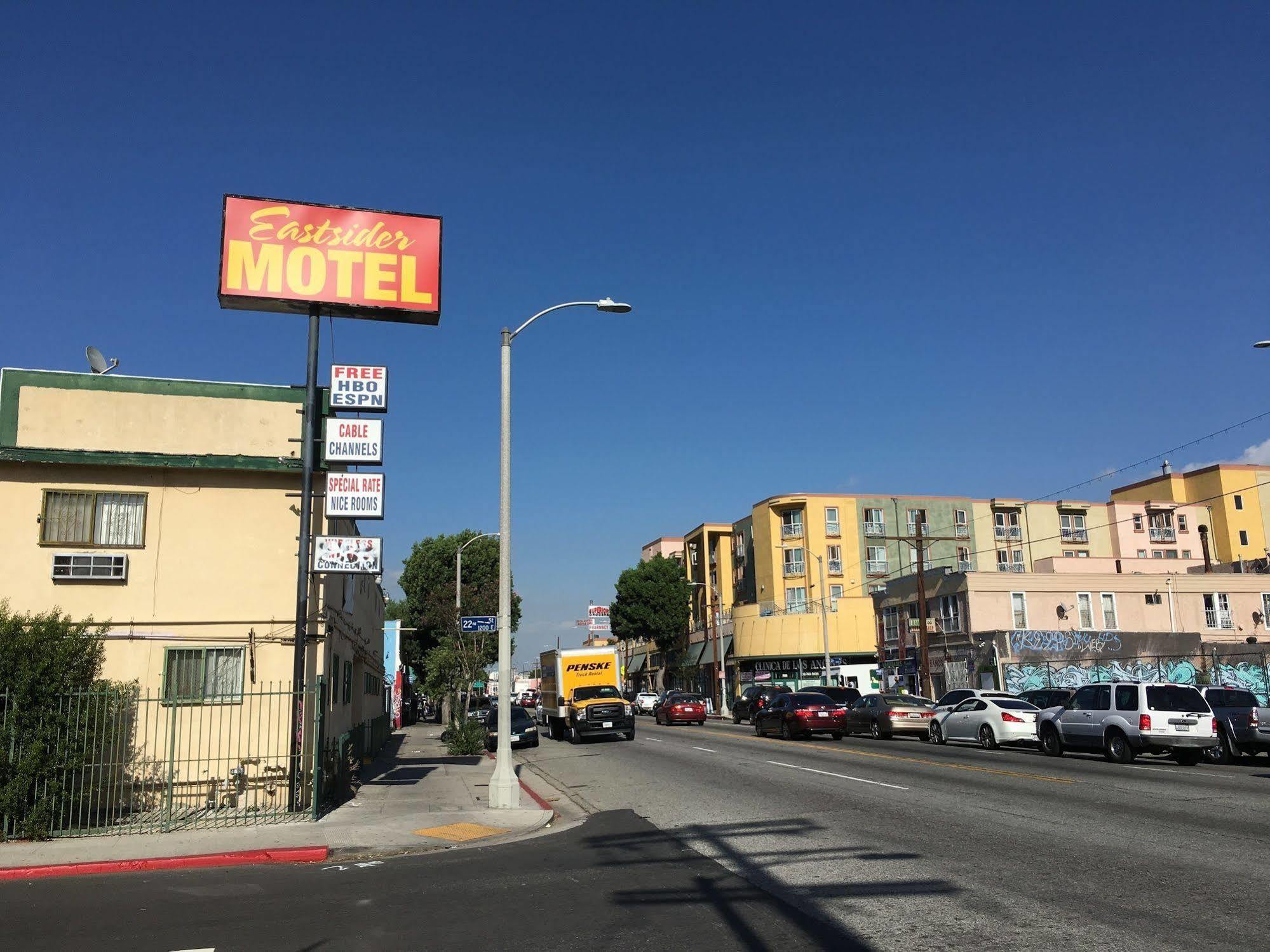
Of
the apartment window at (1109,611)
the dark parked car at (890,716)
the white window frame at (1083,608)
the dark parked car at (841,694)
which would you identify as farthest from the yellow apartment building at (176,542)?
the apartment window at (1109,611)

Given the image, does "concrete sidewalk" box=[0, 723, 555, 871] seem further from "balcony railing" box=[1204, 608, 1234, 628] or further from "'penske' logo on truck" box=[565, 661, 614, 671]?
"balcony railing" box=[1204, 608, 1234, 628]

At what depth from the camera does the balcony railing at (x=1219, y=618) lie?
56562 mm

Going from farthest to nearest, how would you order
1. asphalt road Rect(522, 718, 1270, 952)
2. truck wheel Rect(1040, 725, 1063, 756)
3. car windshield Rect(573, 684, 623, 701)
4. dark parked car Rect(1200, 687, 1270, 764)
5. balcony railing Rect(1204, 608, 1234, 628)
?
balcony railing Rect(1204, 608, 1234, 628) → car windshield Rect(573, 684, 623, 701) → truck wheel Rect(1040, 725, 1063, 756) → dark parked car Rect(1200, 687, 1270, 764) → asphalt road Rect(522, 718, 1270, 952)

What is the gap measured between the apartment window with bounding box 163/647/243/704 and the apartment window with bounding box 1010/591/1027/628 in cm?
4563

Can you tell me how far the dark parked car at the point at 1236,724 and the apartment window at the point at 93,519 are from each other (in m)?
23.3

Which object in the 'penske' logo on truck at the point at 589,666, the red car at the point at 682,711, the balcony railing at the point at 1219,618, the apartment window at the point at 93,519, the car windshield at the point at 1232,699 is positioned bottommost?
the red car at the point at 682,711

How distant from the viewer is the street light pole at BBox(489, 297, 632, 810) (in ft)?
54.4

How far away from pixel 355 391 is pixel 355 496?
181 cm

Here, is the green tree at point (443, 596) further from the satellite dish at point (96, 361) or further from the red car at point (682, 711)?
the satellite dish at point (96, 361)

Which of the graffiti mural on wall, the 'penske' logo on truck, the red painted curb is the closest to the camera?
the red painted curb

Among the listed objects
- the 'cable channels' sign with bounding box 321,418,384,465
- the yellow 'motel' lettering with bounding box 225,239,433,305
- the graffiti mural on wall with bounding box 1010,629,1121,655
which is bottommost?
the graffiti mural on wall with bounding box 1010,629,1121,655

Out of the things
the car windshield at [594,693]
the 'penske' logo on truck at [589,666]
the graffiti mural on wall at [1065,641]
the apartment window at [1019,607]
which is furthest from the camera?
the apartment window at [1019,607]

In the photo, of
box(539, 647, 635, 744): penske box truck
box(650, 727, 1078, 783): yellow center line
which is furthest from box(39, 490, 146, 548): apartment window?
box(539, 647, 635, 744): penske box truck

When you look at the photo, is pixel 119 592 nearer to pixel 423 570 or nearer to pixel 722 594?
pixel 423 570
